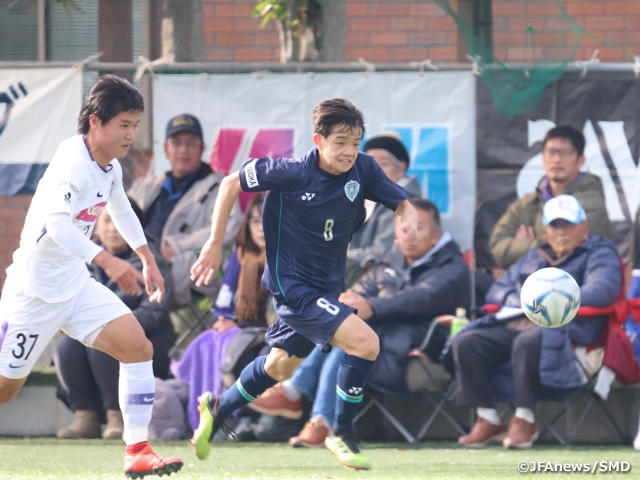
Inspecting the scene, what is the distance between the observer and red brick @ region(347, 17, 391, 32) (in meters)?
10.7

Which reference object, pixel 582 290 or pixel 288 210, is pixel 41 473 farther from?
pixel 582 290

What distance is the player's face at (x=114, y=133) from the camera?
5.04m

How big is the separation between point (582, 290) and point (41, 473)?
360cm

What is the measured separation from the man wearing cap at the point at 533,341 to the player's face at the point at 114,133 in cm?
299

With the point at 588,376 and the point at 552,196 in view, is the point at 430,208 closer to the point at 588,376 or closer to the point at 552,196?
the point at 552,196

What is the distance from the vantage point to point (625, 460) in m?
6.21

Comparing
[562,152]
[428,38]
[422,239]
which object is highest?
[428,38]

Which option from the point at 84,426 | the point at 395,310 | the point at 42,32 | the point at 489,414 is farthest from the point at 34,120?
the point at 489,414

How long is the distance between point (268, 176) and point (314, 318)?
2.47 ft

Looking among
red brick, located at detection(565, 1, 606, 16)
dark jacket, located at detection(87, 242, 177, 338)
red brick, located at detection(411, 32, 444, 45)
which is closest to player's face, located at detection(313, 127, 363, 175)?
dark jacket, located at detection(87, 242, 177, 338)

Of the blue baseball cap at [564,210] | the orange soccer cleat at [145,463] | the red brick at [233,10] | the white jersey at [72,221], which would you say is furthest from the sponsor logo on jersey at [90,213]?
the red brick at [233,10]

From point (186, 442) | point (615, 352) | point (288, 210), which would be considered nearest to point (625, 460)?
point (615, 352)

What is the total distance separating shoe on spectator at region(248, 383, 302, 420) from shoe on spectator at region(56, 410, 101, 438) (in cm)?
116

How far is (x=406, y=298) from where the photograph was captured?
24.0 feet
